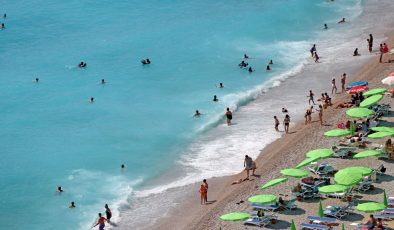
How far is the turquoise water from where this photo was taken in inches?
1473

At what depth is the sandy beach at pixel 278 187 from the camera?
27.8m

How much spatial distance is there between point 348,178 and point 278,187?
12.0 feet

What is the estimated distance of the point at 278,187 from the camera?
30234 mm

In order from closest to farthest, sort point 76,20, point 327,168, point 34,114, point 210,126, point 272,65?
point 327,168 → point 210,126 → point 34,114 → point 272,65 → point 76,20

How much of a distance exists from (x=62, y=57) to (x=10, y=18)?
49.0 ft

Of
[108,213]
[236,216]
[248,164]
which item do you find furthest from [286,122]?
[236,216]

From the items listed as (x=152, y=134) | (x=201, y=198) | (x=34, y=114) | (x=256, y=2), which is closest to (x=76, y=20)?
(x=256, y=2)

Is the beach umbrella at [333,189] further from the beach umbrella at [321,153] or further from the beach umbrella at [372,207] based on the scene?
the beach umbrella at [321,153]

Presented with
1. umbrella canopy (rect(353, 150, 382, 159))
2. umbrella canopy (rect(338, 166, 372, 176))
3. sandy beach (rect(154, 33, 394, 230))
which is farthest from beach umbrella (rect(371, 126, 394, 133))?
umbrella canopy (rect(338, 166, 372, 176))

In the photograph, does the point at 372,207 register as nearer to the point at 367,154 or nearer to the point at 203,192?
the point at 367,154

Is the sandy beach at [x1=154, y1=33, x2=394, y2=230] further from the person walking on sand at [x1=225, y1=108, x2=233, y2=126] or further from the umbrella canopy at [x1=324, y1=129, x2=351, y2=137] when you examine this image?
the person walking on sand at [x1=225, y1=108, x2=233, y2=126]

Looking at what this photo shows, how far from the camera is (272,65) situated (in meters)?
53.2

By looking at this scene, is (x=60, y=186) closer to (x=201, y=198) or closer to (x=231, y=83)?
(x=201, y=198)

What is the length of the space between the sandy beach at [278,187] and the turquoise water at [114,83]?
4027 millimetres
